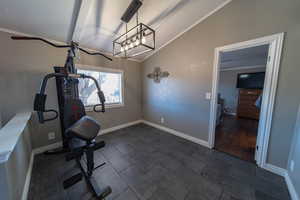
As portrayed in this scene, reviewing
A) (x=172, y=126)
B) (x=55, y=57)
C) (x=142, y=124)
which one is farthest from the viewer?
(x=142, y=124)

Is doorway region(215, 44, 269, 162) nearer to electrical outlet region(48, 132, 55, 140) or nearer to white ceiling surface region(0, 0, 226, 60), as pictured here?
white ceiling surface region(0, 0, 226, 60)

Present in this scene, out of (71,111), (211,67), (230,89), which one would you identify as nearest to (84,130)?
(71,111)

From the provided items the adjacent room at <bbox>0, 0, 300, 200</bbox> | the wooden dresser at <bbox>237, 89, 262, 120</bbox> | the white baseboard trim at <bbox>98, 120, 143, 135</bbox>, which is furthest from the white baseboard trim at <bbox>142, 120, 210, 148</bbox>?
the wooden dresser at <bbox>237, 89, 262, 120</bbox>

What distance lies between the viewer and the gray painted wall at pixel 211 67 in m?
1.53

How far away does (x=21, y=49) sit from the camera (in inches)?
77.3

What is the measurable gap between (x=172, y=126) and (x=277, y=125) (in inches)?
79.2

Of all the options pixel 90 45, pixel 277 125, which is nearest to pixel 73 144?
pixel 90 45

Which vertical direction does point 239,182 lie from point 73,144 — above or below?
below

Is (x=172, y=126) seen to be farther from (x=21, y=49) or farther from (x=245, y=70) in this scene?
(x=245, y=70)

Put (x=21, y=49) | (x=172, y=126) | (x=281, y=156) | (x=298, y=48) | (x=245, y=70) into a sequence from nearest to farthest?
(x=298, y=48)
(x=281, y=156)
(x=21, y=49)
(x=172, y=126)
(x=245, y=70)

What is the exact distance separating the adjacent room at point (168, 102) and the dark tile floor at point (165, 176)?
0.05 ft

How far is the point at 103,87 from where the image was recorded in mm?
3232

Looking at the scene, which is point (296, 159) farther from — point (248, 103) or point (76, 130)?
point (248, 103)

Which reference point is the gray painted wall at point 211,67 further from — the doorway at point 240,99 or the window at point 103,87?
the window at point 103,87
